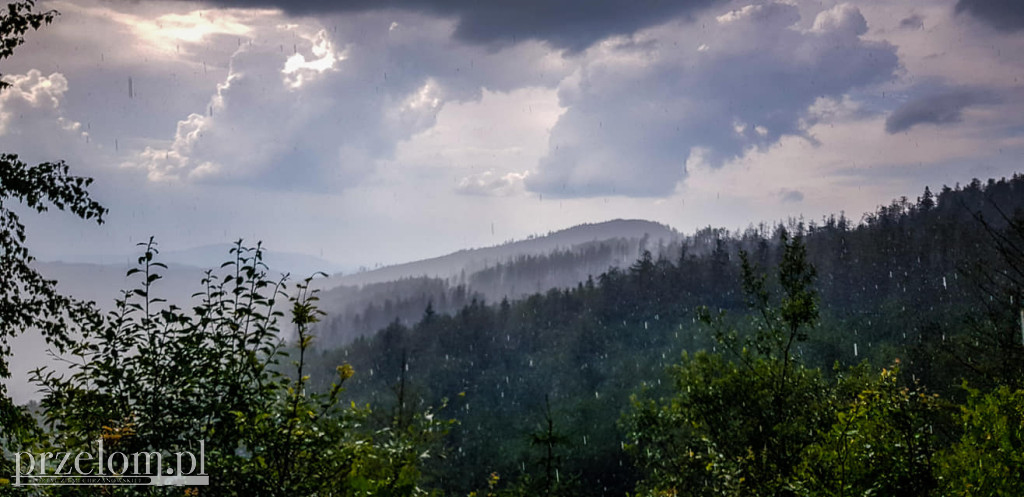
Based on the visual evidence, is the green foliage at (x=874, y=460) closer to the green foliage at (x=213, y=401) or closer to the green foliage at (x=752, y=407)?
the green foliage at (x=752, y=407)

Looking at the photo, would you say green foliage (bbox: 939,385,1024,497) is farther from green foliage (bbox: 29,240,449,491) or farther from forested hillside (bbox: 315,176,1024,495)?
forested hillside (bbox: 315,176,1024,495)

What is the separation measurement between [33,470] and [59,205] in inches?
172

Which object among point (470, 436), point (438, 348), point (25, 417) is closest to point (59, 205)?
point (25, 417)

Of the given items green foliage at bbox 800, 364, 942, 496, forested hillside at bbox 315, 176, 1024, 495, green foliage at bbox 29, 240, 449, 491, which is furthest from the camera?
forested hillside at bbox 315, 176, 1024, 495

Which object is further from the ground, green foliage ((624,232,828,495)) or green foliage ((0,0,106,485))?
green foliage ((0,0,106,485))

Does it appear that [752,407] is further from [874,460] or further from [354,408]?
[354,408]

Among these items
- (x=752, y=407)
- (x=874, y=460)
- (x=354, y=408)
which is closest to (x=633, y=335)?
(x=752, y=407)

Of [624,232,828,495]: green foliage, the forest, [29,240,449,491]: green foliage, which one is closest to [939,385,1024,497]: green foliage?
the forest

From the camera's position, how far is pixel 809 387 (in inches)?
647

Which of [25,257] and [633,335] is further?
[633,335]

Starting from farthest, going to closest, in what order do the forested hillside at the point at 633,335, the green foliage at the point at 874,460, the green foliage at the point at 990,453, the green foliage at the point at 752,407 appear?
1. the forested hillside at the point at 633,335
2. the green foliage at the point at 752,407
3. the green foliage at the point at 874,460
4. the green foliage at the point at 990,453

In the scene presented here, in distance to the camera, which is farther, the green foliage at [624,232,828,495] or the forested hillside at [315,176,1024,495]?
the forested hillside at [315,176,1024,495]

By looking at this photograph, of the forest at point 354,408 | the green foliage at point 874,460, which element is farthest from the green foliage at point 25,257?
the green foliage at point 874,460

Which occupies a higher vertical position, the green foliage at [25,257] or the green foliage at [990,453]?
the green foliage at [25,257]
